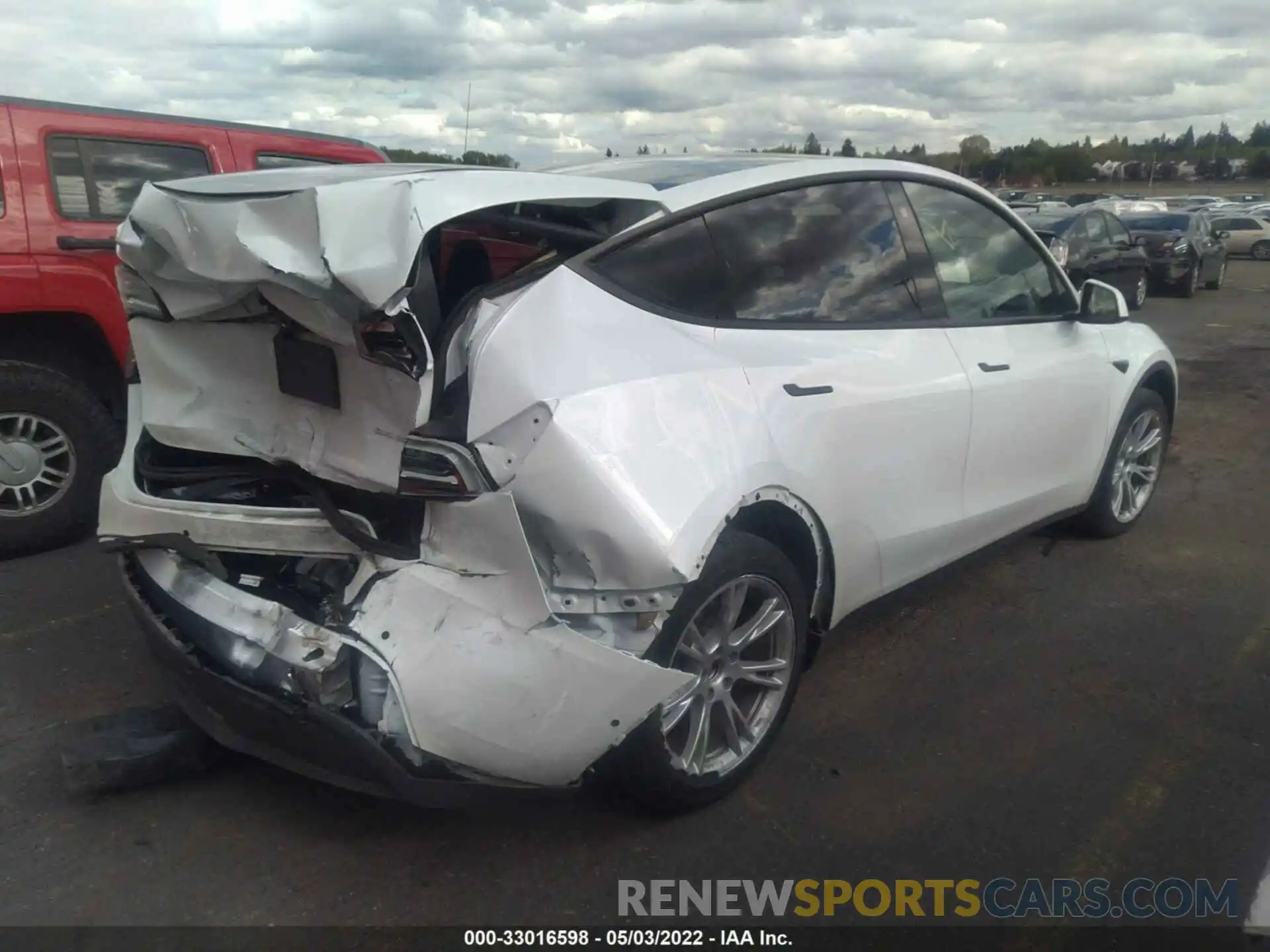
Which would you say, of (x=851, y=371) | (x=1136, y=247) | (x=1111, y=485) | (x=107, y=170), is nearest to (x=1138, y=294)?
(x=1136, y=247)

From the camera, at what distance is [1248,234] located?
2986cm

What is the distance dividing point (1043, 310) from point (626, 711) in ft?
9.65

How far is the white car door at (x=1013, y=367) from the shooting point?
4020mm

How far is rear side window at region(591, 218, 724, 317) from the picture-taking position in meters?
2.91

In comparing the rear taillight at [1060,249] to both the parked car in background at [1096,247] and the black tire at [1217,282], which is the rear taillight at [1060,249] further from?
the black tire at [1217,282]

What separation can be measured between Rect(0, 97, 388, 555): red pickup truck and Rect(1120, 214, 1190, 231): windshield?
18.8 metres

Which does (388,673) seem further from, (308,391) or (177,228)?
(177,228)

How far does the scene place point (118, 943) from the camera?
255 cm

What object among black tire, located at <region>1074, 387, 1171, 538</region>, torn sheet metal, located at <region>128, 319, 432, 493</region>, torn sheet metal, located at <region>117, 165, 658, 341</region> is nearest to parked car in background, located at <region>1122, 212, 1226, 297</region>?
black tire, located at <region>1074, 387, 1171, 538</region>

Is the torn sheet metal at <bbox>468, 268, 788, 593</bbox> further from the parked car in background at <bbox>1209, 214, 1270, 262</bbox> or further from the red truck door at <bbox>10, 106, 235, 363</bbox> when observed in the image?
the parked car in background at <bbox>1209, 214, 1270, 262</bbox>

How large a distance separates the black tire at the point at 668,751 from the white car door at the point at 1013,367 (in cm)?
125

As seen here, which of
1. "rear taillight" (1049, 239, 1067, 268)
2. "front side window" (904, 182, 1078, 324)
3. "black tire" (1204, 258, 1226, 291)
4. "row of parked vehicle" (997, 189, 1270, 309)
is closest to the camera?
"front side window" (904, 182, 1078, 324)

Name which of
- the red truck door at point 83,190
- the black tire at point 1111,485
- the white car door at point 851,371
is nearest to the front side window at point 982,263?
the white car door at point 851,371

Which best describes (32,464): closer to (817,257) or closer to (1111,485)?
(817,257)
